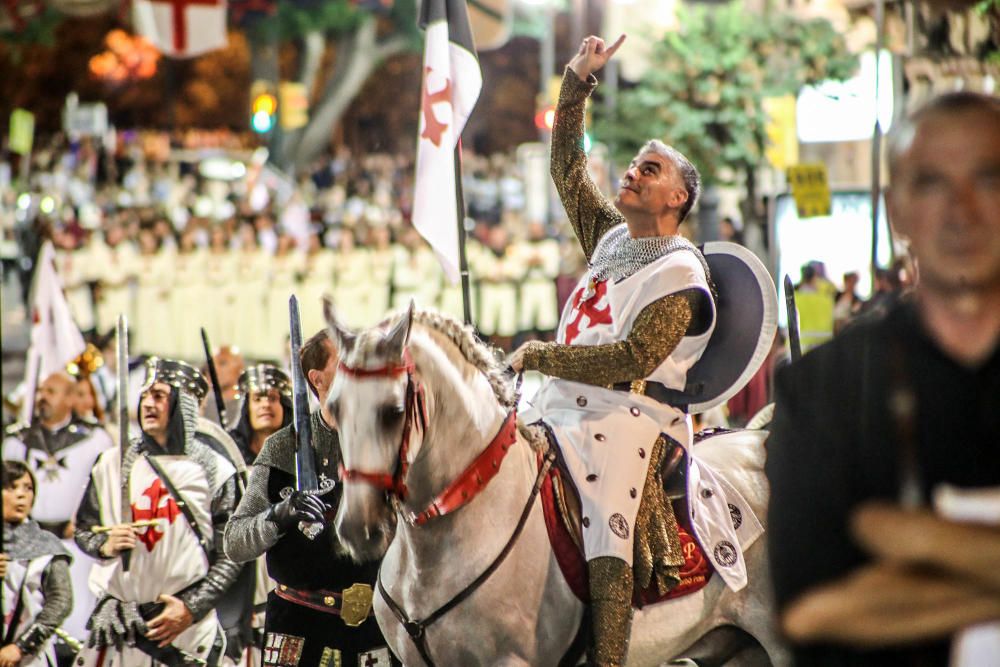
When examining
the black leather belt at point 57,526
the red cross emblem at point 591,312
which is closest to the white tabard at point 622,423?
the red cross emblem at point 591,312

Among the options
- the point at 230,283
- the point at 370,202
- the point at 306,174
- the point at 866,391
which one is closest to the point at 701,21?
the point at 230,283

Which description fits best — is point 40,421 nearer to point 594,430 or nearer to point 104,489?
point 104,489

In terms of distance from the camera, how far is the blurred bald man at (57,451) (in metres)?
9.53

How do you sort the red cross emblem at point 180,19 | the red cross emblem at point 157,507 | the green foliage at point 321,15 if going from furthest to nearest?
1. the green foliage at point 321,15
2. the red cross emblem at point 180,19
3. the red cross emblem at point 157,507

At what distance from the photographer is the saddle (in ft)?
17.8

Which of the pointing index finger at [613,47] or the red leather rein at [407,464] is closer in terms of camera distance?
the red leather rein at [407,464]

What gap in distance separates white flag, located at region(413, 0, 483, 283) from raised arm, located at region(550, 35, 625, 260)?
2.84 feet

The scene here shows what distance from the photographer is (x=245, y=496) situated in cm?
639

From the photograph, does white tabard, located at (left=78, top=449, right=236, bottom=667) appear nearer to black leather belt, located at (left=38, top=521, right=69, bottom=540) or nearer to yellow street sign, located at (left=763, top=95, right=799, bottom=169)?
black leather belt, located at (left=38, top=521, right=69, bottom=540)

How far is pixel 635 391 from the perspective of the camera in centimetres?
568

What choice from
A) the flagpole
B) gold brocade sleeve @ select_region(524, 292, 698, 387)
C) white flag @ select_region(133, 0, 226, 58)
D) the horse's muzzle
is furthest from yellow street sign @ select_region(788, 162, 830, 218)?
the horse's muzzle

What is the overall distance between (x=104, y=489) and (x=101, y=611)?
66 centimetres

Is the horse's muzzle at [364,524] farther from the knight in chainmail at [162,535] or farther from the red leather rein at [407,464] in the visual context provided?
the knight in chainmail at [162,535]

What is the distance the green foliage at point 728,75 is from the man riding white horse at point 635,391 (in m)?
13.2
